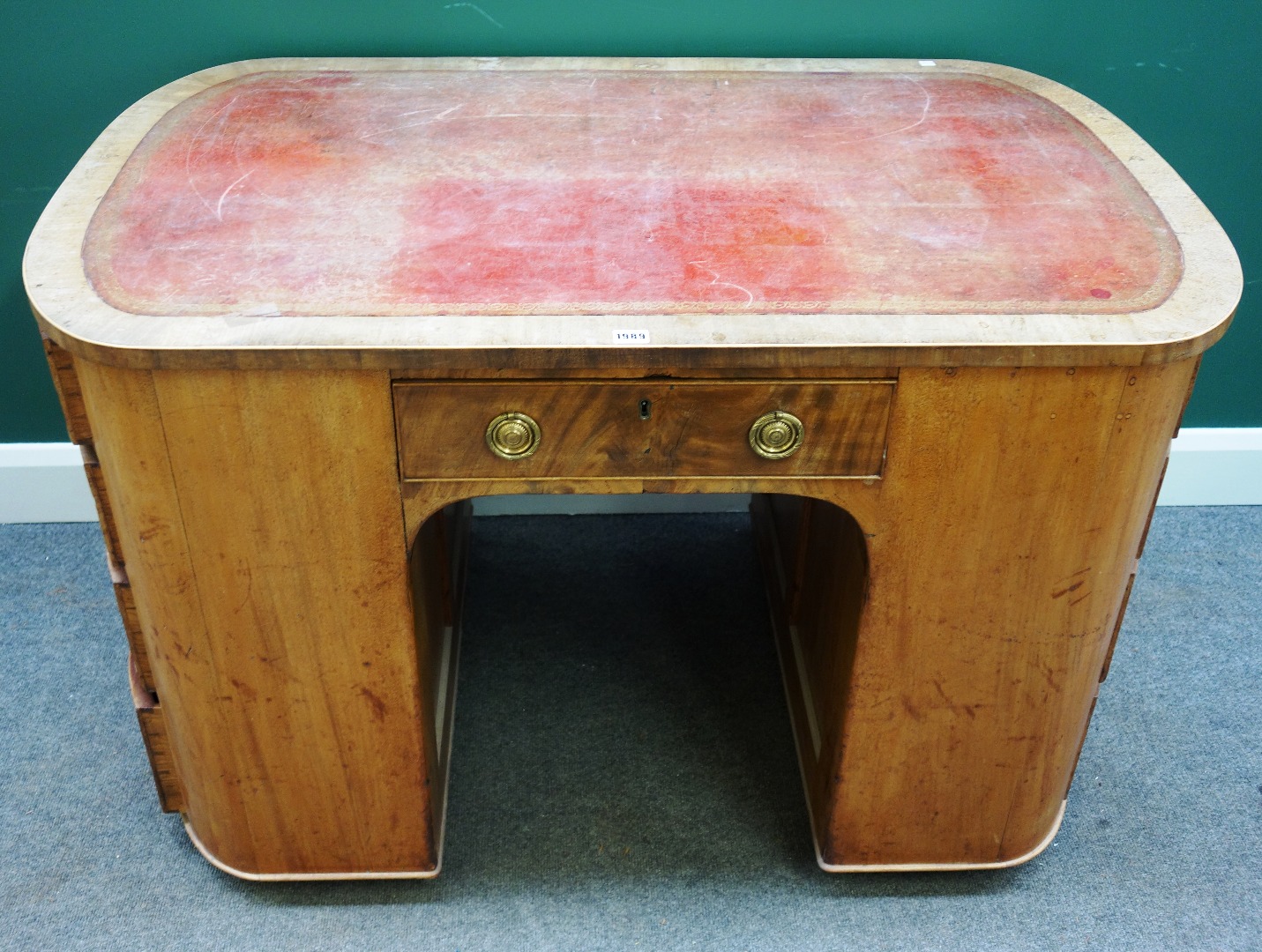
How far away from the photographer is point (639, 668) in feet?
5.79

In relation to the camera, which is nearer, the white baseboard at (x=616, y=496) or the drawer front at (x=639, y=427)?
the drawer front at (x=639, y=427)

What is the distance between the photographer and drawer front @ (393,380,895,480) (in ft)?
3.52

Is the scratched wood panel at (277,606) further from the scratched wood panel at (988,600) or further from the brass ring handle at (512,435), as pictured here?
the scratched wood panel at (988,600)

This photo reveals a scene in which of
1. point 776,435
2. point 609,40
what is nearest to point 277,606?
point 776,435

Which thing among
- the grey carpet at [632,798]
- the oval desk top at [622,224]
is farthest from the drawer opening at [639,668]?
the oval desk top at [622,224]

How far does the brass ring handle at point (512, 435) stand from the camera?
1085 millimetres

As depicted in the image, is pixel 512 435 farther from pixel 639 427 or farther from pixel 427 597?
pixel 427 597

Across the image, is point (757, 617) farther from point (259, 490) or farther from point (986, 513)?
point (259, 490)

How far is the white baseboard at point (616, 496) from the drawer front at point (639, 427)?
905 millimetres

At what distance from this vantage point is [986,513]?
1.15 m

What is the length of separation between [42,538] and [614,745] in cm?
102

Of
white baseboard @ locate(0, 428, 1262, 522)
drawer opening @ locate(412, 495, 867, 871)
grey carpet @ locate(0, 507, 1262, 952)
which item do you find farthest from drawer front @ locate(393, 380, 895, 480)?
white baseboard @ locate(0, 428, 1262, 522)

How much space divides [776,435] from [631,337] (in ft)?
0.55

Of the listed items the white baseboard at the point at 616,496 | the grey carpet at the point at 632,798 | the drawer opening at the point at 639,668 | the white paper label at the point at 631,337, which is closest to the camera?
the white paper label at the point at 631,337
